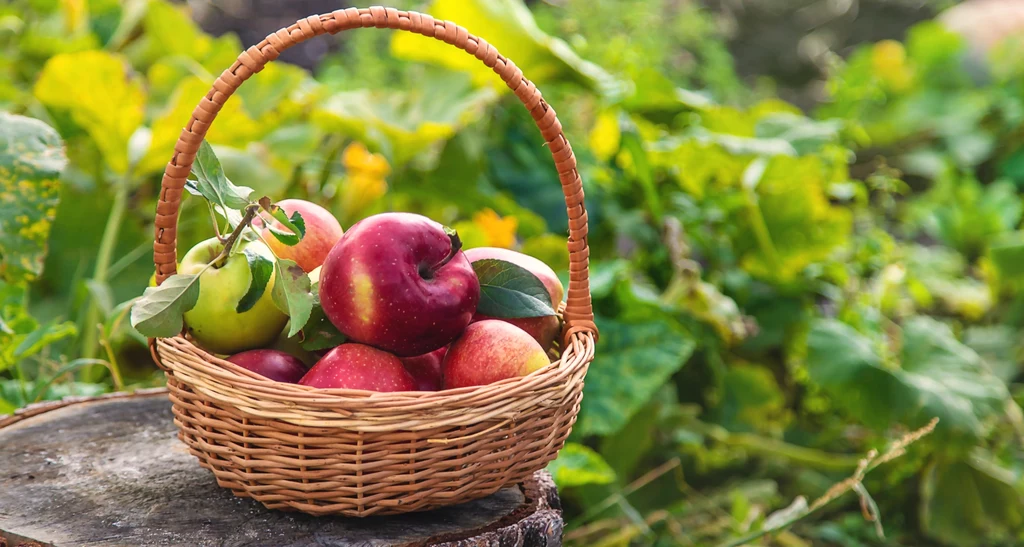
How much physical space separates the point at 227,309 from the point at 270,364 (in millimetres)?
68

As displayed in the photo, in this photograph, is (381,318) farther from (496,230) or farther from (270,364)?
(496,230)

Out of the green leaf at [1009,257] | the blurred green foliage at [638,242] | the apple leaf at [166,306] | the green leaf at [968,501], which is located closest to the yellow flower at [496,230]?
the blurred green foliage at [638,242]

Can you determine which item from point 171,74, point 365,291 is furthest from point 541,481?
point 171,74

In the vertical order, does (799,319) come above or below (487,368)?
below

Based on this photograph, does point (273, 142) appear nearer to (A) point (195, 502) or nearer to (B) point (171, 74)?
(B) point (171, 74)

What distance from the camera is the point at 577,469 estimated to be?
1347mm

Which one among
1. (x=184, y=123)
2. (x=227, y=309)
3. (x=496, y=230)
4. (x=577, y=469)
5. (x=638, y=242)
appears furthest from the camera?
(x=638, y=242)

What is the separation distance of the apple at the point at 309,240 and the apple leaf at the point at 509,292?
170 mm

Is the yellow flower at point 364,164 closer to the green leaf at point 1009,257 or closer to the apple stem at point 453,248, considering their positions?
the apple stem at point 453,248

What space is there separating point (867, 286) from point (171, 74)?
5.91ft

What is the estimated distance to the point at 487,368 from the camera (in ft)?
2.71

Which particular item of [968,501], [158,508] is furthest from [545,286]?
[968,501]

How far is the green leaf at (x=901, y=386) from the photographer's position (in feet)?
5.48

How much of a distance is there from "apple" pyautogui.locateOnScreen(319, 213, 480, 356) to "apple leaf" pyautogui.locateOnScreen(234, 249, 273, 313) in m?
0.06
